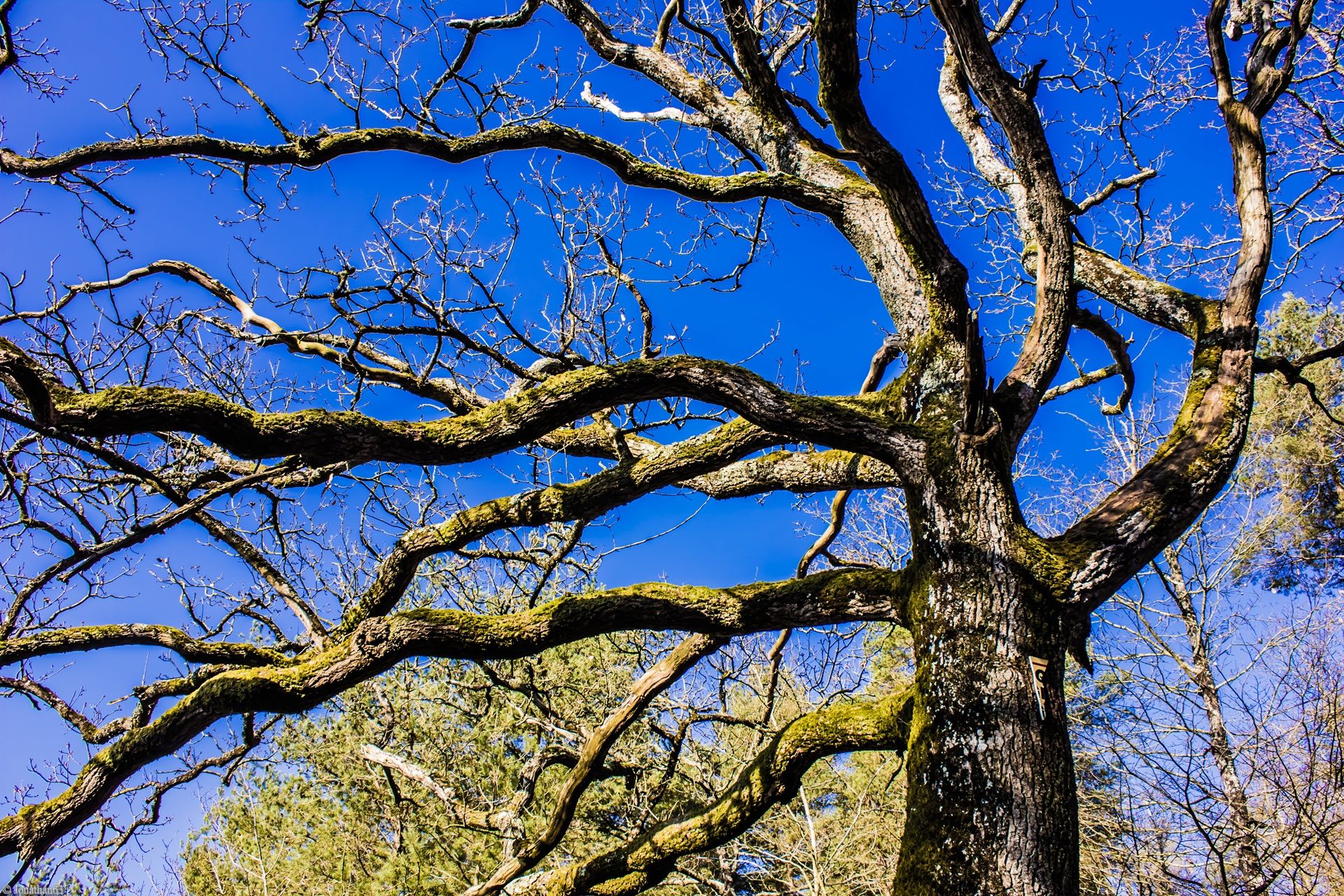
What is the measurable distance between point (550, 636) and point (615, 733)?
1.00 m

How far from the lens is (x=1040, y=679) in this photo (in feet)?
10.2

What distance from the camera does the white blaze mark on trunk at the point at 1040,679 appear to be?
10.0ft

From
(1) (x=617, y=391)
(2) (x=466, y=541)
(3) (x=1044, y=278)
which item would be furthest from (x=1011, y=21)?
(2) (x=466, y=541)

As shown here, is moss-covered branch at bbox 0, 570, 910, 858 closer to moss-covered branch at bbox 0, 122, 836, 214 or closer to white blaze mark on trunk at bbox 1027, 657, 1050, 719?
white blaze mark on trunk at bbox 1027, 657, 1050, 719

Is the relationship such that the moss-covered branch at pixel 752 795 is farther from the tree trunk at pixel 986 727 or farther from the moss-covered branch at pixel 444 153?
the moss-covered branch at pixel 444 153

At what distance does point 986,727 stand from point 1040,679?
12.0 inches

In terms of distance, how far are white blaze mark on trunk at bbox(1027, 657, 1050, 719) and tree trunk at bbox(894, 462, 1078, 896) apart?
0.04 ft

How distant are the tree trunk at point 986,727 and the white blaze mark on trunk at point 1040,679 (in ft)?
0.04

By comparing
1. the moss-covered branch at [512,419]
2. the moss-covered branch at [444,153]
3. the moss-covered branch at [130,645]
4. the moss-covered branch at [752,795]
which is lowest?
the moss-covered branch at [752,795]

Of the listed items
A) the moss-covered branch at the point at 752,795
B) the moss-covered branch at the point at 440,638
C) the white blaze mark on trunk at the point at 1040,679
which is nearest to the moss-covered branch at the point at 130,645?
the moss-covered branch at the point at 440,638

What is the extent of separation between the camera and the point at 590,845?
28.2 ft

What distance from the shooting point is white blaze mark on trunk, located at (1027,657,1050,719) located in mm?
3053

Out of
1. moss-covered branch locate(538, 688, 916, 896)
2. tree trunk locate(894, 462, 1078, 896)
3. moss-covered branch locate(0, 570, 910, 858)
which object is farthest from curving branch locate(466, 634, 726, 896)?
tree trunk locate(894, 462, 1078, 896)

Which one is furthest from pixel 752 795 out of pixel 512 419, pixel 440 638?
pixel 512 419
